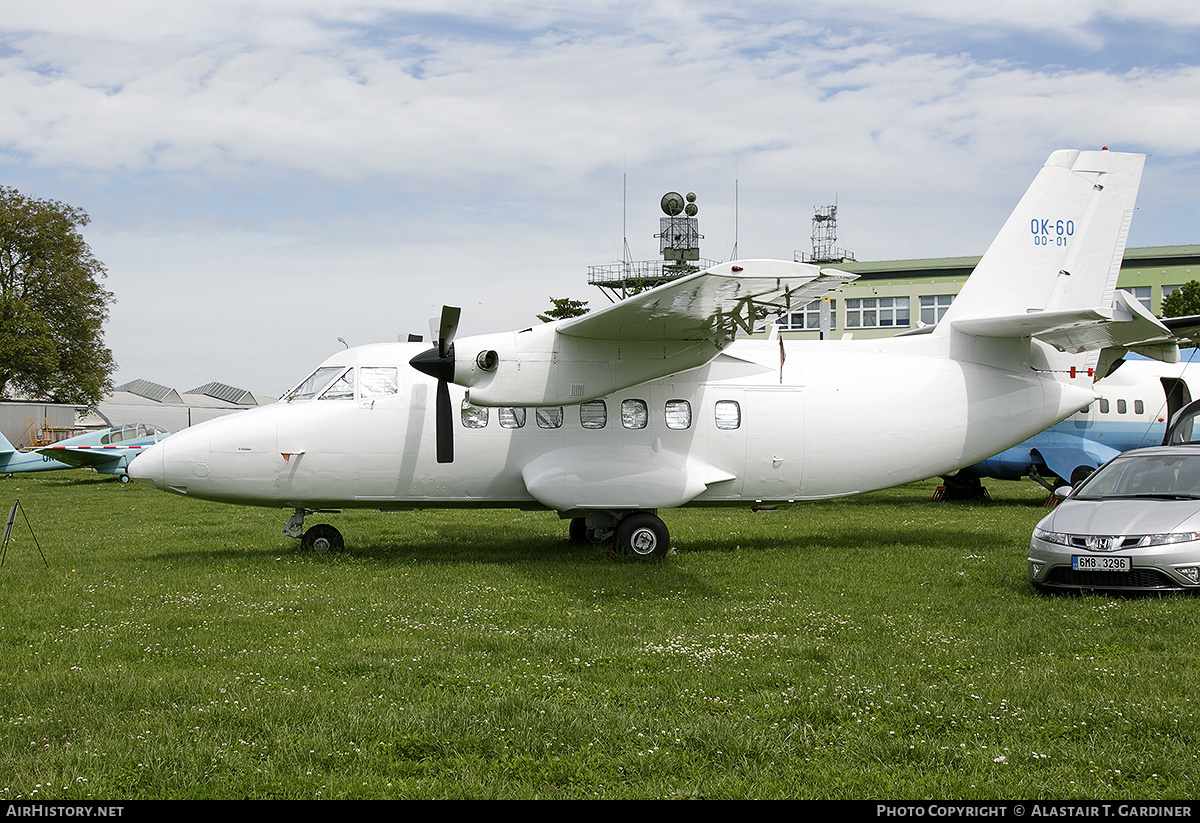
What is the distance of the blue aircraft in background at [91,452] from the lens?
113 ft

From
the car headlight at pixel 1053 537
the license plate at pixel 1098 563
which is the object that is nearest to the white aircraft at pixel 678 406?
the car headlight at pixel 1053 537

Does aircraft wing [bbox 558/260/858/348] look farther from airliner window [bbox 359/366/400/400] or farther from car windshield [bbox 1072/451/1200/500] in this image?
car windshield [bbox 1072/451/1200/500]

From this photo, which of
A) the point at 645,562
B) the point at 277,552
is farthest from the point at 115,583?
the point at 645,562

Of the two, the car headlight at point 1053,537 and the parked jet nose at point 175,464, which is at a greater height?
the parked jet nose at point 175,464

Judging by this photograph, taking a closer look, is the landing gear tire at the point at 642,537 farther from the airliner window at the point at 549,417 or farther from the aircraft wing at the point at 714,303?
the aircraft wing at the point at 714,303

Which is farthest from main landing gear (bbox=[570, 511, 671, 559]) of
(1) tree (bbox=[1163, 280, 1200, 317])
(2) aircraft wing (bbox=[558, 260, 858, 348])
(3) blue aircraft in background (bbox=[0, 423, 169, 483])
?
(1) tree (bbox=[1163, 280, 1200, 317])

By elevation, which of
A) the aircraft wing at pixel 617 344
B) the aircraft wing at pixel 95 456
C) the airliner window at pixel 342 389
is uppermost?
the aircraft wing at pixel 617 344

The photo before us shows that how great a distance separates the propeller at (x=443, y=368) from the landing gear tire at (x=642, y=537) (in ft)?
9.16

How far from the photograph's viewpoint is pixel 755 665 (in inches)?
286

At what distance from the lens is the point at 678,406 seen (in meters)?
14.0

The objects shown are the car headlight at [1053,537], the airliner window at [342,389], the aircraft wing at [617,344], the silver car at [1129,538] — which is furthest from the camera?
the airliner window at [342,389]

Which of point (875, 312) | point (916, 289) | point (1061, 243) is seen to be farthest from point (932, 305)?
point (1061, 243)

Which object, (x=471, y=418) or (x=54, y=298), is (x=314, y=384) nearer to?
(x=471, y=418)

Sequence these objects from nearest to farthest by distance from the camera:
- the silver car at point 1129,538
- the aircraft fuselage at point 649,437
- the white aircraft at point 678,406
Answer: the silver car at point 1129,538
the white aircraft at point 678,406
the aircraft fuselage at point 649,437
